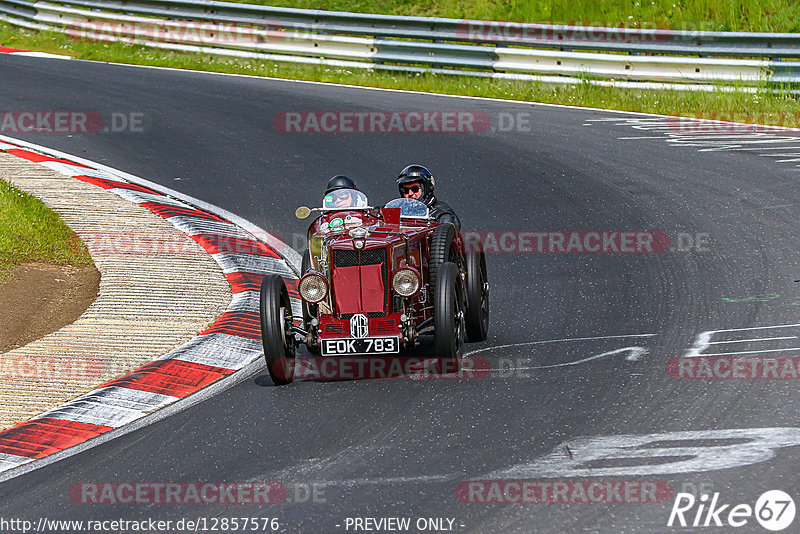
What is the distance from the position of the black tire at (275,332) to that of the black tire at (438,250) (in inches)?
46.1

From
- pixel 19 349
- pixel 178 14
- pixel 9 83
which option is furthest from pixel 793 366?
pixel 178 14

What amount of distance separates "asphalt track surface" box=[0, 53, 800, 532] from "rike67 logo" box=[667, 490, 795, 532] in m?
0.07

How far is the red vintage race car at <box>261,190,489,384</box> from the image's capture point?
24.7 feet

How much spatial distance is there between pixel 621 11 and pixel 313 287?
14.9m

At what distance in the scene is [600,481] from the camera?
558 cm

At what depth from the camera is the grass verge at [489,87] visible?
1632cm

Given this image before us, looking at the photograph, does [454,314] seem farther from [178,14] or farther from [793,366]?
[178,14]

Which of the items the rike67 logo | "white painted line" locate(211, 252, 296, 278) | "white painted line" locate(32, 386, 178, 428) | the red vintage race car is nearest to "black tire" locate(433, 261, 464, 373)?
the red vintage race car

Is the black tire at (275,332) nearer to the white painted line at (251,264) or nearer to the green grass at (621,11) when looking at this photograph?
the white painted line at (251,264)

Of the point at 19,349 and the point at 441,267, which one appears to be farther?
the point at 19,349

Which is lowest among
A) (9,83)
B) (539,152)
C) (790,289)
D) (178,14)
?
(790,289)

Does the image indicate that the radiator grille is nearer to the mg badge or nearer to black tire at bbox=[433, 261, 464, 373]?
the mg badge

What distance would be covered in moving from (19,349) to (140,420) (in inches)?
71.6

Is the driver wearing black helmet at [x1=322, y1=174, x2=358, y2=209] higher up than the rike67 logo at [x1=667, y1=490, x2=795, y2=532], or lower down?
higher up
